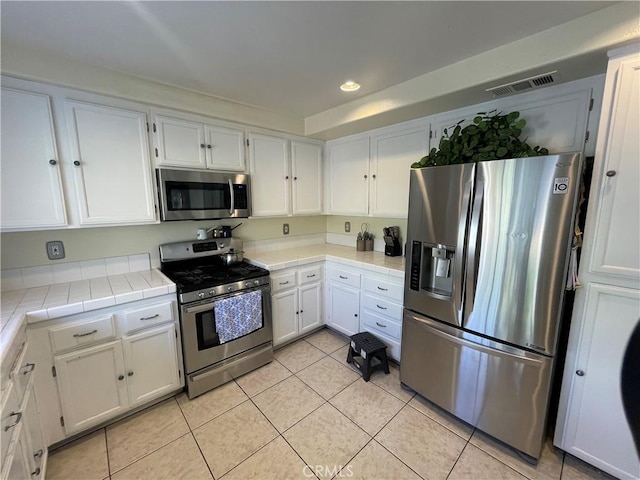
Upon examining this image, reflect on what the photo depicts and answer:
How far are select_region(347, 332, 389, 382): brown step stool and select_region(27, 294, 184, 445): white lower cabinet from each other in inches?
56.4

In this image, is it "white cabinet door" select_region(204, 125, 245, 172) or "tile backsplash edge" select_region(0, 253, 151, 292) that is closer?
"tile backsplash edge" select_region(0, 253, 151, 292)

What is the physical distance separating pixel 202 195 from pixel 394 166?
1.81m

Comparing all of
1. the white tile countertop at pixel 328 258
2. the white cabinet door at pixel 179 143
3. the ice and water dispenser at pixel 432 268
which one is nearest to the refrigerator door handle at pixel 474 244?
the ice and water dispenser at pixel 432 268

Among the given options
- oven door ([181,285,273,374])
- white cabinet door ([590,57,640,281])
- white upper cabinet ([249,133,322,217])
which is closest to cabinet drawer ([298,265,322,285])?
oven door ([181,285,273,374])

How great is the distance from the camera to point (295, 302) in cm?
273

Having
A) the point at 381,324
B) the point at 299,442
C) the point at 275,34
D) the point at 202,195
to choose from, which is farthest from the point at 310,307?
the point at 275,34

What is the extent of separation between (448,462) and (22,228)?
2.96 metres

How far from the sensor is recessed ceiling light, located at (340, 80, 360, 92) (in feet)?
6.86

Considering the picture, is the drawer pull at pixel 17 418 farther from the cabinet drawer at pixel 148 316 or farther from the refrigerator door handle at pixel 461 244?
the refrigerator door handle at pixel 461 244

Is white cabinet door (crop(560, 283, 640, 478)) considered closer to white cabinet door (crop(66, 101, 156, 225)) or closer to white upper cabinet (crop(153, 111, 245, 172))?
white upper cabinet (crop(153, 111, 245, 172))

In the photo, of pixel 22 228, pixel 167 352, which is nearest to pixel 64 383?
pixel 167 352

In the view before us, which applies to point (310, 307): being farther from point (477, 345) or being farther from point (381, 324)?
point (477, 345)

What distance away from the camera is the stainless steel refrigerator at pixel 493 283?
140cm

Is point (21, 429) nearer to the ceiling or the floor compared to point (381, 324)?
nearer to the ceiling
